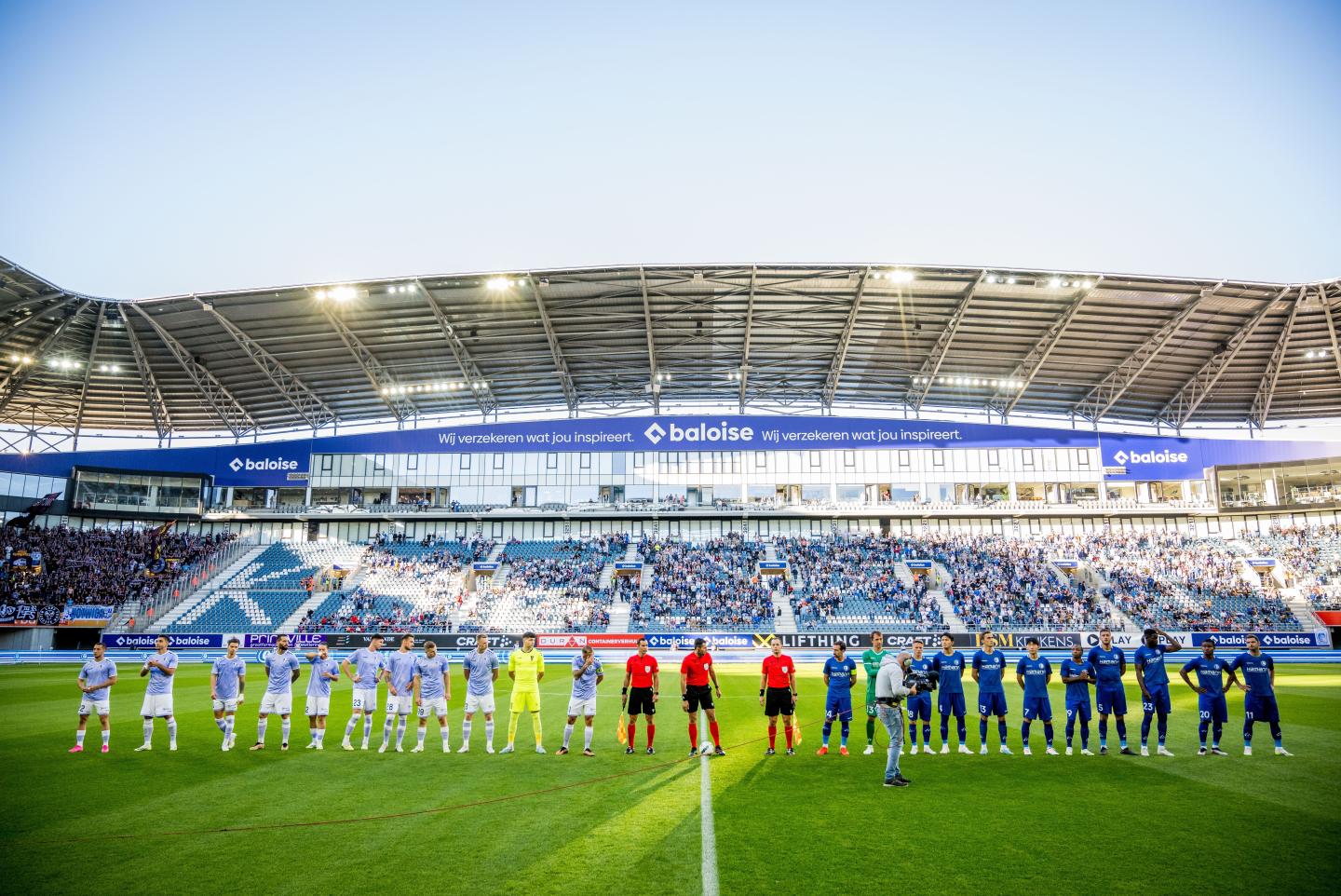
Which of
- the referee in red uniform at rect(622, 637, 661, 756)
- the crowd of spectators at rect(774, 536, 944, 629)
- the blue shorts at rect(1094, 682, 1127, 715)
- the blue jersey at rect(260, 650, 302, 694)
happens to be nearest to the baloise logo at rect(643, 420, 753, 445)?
the crowd of spectators at rect(774, 536, 944, 629)

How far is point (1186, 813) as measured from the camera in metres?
9.38

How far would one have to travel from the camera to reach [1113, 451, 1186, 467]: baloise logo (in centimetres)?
5397

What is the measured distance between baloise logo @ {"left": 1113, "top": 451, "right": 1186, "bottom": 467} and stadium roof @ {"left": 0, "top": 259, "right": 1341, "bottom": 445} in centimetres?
218

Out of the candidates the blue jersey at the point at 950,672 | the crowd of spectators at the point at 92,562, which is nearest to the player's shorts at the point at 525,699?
the blue jersey at the point at 950,672

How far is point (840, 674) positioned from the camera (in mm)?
13539

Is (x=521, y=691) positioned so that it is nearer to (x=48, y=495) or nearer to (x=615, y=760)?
(x=615, y=760)

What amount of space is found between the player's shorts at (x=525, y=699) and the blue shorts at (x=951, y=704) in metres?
7.30

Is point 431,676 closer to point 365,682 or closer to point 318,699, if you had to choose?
point 365,682

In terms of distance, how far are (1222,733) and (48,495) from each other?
64236 millimetres

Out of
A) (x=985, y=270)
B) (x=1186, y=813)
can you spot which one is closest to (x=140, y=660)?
(x=1186, y=813)

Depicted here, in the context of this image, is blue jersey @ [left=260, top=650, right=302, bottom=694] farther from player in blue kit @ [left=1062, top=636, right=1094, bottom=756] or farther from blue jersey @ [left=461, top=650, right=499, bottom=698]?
player in blue kit @ [left=1062, top=636, right=1094, bottom=756]

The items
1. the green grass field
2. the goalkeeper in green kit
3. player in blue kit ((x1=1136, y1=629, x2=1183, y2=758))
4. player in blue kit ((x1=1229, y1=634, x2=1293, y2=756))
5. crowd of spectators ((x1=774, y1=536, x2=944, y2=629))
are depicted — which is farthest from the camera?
crowd of spectators ((x1=774, y1=536, x2=944, y2=629))

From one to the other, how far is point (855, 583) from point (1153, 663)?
33100 mm

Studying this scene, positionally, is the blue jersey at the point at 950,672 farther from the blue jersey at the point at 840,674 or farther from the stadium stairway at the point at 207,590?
the stadium stairway at the point at 207,590
